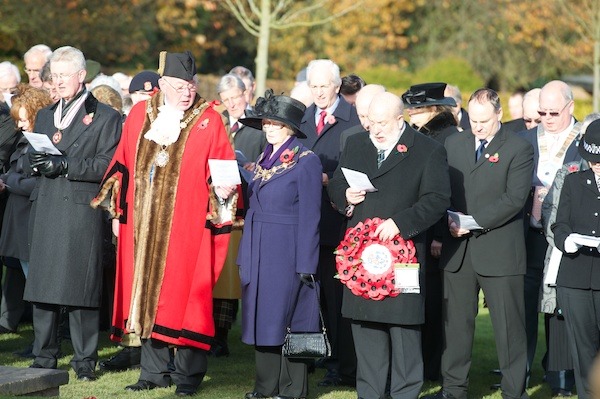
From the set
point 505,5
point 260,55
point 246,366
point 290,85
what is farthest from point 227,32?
point 246,366

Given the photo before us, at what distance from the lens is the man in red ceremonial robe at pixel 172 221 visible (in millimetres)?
8539

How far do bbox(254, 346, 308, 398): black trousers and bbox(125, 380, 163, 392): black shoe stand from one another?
0.81m

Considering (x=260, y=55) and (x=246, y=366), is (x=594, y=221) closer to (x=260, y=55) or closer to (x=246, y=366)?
(x=246, y=366)

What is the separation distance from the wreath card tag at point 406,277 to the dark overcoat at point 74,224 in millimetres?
2509

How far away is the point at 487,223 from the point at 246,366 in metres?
2.84

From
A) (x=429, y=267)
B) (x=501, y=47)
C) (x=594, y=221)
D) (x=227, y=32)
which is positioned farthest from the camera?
(x=501, y=47)

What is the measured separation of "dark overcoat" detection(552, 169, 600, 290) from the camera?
316 inches

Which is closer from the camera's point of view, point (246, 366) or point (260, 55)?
point (246, 366)

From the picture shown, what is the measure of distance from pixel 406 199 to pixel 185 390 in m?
2.22

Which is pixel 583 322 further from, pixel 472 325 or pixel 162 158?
pixel 162 158

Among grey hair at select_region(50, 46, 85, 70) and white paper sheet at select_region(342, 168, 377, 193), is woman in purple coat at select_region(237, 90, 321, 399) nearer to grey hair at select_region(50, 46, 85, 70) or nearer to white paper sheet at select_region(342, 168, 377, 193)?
A: white paper sheet at select_region(342, 168, 377, 193)

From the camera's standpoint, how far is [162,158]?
28.3 ft

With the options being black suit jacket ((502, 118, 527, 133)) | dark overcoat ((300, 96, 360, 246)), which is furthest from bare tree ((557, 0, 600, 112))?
dark overcoat ((300, 96, 360, 246))

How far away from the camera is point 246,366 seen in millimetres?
10031
